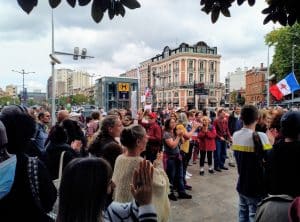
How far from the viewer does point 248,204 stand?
4.16m

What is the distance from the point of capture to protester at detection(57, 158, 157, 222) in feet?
5.71

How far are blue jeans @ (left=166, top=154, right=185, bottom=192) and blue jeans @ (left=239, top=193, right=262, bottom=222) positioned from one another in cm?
263

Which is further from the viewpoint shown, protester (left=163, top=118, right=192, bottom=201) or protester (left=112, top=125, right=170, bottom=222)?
protester (left=163, top=118, right=192, bottom=201)

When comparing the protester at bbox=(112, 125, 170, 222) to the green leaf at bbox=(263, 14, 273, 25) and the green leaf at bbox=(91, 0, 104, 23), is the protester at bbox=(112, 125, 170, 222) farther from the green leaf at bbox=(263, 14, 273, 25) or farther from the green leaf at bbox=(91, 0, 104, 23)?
the green leaf at bbox=(263, 14, 273, 25)

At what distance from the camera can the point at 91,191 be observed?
1.76 metres

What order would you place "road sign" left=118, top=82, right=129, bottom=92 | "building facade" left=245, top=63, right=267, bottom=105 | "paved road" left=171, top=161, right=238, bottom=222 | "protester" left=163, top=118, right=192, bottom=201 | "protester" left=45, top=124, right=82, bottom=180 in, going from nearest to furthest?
"protester" left=45, top=124, right=82, bottom=180 < "paved road" left=171, top=161, right=238, bottom=222 < "protester" left=163, top=118, right=192, bottom=201 < "road sign" left=118, top=82, right=129, bottom=92 < "building facade" left=245, top=63, right=267, bottom=105

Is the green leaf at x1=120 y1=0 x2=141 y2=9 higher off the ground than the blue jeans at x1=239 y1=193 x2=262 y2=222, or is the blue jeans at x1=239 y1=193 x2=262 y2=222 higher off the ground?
the green leaf at x1=120 y1=0 x2=141 y2=9

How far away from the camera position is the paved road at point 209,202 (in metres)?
5.75

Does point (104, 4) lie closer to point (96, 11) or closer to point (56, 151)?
point (96, 11)

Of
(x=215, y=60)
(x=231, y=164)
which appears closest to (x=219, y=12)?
(x=231, y=164)

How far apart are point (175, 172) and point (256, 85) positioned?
93667mm

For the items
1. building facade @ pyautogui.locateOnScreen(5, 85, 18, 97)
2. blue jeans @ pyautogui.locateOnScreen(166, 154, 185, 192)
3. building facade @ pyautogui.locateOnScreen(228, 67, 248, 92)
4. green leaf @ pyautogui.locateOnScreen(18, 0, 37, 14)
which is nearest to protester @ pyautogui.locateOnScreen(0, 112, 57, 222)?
green leaf @ pyautogui.locateOnScreen(18, 0, 37, 14)

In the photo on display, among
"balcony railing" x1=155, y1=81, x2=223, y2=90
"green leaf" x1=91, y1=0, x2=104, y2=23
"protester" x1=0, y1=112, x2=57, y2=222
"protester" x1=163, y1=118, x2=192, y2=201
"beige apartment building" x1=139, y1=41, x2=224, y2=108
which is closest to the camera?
"protester" x1=0, y1=112, x2=57, y2=222

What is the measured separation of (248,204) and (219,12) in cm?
247
